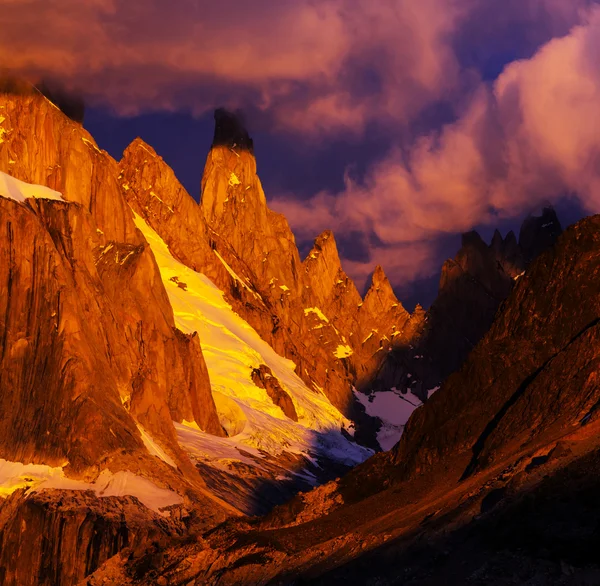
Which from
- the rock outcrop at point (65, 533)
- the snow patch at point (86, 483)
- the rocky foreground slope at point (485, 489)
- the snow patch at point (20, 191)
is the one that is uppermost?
the snow patch at point (20, 191)

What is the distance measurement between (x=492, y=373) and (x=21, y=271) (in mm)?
67209

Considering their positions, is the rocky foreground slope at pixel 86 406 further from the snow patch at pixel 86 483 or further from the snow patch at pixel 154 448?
the snow patch at pixel 154 448

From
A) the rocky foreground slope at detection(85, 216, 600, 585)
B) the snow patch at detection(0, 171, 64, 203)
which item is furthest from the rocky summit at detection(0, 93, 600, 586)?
the snow patch at detection(0, 171, 64, 203)

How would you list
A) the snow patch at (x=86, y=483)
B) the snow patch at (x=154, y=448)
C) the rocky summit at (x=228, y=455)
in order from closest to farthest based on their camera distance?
the rocky summit at (x=228, y=455)
the snow patch at (x=86, y=483)
the snow patch at (x=154, y=448)

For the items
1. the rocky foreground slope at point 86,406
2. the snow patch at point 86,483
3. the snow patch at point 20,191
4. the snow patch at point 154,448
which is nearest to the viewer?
the rocky foreground slope at point 86,406

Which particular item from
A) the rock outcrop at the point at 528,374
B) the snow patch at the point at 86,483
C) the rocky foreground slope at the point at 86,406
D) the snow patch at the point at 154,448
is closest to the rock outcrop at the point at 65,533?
the rocky foreground slope at the point at 86,406

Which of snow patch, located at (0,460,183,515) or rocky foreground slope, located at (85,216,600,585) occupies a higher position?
snow patch, located at (0,460,183,515)

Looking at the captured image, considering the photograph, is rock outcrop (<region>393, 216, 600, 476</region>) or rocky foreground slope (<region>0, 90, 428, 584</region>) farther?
rocky foreground slope (<region>0, 90, 428, 584</region>)

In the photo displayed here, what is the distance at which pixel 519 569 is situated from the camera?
1601 inches

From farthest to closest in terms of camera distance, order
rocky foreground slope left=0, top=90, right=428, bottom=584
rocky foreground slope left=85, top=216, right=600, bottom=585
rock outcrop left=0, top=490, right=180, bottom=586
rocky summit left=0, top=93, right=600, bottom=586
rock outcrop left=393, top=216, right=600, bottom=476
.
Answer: rocky foreground slope left=0, top=90, right=428, bottom=584
rock outcrop left=0, top=490, right=180, bottom=586
rock outcrop left=393, top=216, right=600, bottom=476
rocky summit left=0, top=93, right=600, bottom=586
rocky foreground slope left=85, top=216, right=600, bottom=585

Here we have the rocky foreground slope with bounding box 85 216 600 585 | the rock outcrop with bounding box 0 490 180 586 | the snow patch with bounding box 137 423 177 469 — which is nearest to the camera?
the rocky foreground slope with bounding box 85 216 600 585

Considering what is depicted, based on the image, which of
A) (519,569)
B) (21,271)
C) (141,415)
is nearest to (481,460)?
(519,569)

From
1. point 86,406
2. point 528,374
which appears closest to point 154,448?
point 86,406

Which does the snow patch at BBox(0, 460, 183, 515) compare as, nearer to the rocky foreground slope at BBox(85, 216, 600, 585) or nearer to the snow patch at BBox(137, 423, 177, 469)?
the snow patch at BBox(137, 423, 177, 469)
